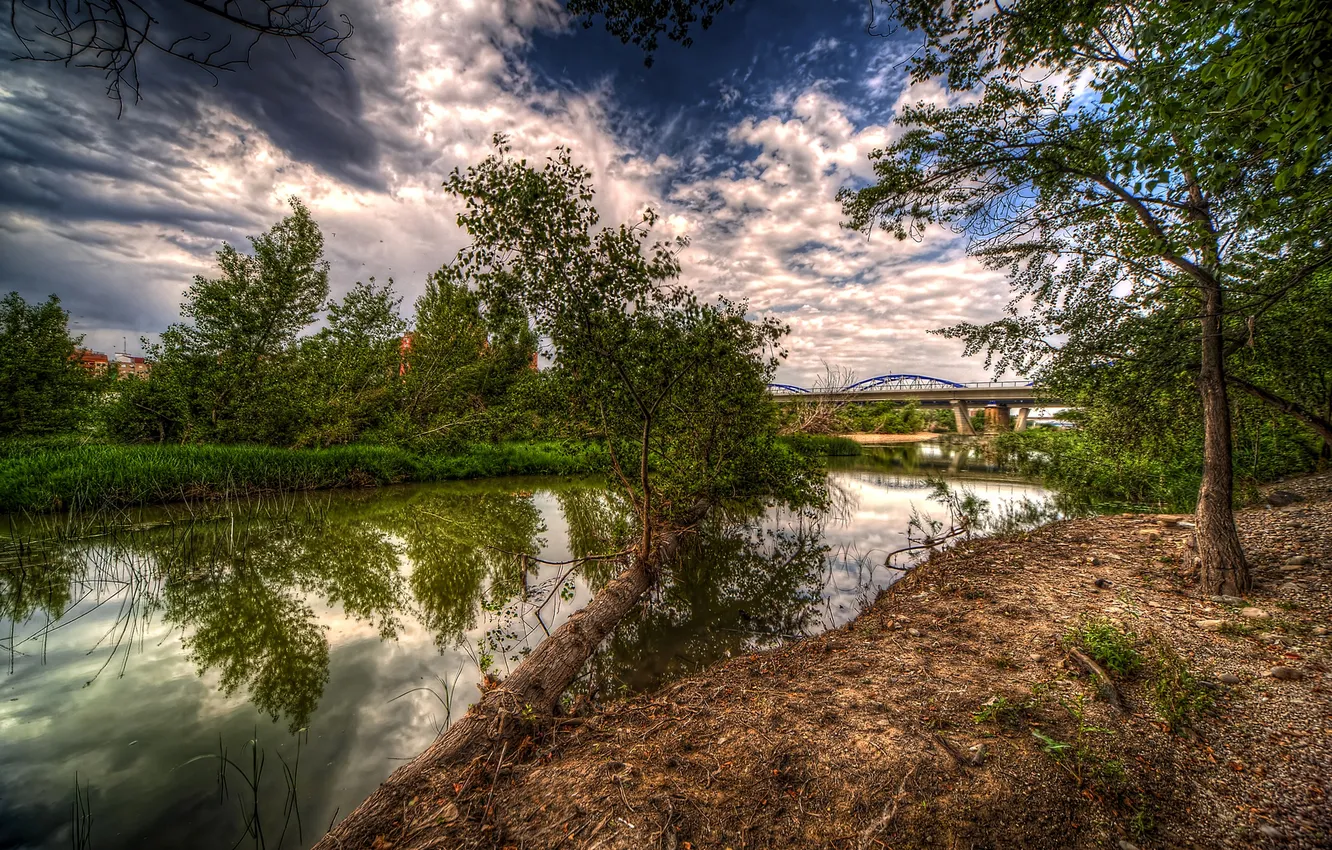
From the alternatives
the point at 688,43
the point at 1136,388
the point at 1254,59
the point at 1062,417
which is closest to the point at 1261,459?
the point at 1062,417

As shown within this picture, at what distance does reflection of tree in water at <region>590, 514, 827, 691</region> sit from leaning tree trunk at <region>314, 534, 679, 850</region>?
1.60 ft

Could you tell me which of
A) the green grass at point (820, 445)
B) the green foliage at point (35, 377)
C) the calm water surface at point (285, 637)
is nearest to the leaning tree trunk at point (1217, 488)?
the calm water surface at point (285, 637)

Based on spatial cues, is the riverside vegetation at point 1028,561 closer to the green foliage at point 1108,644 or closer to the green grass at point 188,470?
the green foliage at point 1108,644

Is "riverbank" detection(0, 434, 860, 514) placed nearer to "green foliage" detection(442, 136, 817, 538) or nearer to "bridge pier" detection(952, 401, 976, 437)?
"green foliage" detection(442, 136, 817, 538)

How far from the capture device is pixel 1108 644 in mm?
3809

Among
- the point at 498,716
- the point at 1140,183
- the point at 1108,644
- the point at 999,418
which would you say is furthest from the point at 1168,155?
the point at 999,418

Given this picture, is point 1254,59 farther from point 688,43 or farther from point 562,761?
point 562,761

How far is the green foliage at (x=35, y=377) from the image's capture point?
1579 cm

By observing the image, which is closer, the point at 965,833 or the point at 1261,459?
the point at 965,833

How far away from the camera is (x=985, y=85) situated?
5.64m

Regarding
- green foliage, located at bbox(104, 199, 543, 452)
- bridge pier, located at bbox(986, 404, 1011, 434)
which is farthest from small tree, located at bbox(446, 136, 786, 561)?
bridge pier, located at bbox(986, 404, 1011, 434)

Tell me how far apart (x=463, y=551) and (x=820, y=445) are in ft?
69.7

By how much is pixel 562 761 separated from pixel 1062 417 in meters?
15.4

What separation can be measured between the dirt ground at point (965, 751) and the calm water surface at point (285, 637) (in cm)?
150
